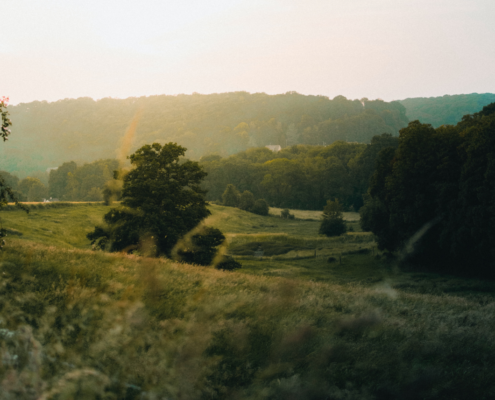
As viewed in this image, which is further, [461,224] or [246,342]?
[461,224]

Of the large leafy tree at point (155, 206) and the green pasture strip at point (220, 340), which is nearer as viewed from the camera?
the green pasture strip at point (220, 340)

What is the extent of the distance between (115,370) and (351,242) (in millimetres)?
58417

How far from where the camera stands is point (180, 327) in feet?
25.8

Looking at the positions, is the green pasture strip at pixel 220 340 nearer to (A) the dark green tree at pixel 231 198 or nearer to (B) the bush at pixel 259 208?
(B) the bush at pixel 259 208

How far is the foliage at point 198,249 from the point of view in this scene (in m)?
27.5

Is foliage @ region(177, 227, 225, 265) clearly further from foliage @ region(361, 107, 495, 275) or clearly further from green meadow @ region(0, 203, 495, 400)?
foliage @ region(361, 107, 495, 275)

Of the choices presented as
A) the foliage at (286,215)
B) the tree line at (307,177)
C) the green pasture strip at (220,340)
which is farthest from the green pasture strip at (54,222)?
the tree line at (307,177)

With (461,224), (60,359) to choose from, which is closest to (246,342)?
(60,359)

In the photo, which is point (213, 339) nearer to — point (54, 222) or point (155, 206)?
point (155, 206)

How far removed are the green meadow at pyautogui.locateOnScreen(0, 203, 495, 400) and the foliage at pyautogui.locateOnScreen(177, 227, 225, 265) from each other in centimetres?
1550

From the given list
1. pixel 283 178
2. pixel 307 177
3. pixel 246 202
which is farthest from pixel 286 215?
pixel 283 178

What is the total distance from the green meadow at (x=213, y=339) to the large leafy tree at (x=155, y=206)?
1442 cm

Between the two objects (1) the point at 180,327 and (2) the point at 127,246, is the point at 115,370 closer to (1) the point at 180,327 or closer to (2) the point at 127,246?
(1) the point at 180,327

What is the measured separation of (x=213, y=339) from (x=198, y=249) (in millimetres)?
20446
